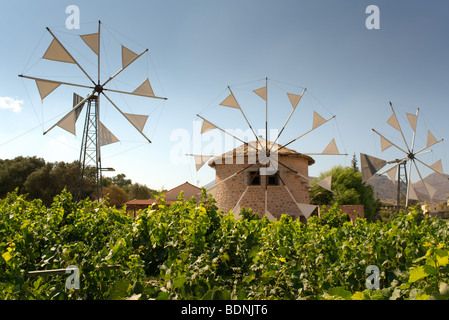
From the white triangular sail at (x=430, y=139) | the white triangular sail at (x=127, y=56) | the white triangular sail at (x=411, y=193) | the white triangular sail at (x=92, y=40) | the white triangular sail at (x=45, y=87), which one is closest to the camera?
the white triangular sail at (x=45, y=87)

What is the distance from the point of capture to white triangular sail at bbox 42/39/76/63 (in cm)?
1008

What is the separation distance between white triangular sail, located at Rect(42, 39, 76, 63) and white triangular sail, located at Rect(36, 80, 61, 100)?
1002 mm

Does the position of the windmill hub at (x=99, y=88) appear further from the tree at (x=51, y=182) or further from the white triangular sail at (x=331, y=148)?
the tree at (x=51, y=182)

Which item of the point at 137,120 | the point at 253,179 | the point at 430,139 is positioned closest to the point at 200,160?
the point at 253,179

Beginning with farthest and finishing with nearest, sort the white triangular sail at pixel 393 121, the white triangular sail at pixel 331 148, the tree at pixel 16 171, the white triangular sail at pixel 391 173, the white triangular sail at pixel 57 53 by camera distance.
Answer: the tree at pixel 16 171 < the white triangular sail at pixel 391 173 < the white triangular sail at pixel 393 121 < the white triangular sail at pixel 331 148 < the white triangular sail at pixel 57 53

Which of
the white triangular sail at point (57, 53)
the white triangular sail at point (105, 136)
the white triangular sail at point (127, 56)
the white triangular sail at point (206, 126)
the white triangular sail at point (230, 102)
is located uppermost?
the white triangular sail at point (127, 56)

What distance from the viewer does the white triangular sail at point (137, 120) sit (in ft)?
38.5

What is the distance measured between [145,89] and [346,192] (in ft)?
51.1

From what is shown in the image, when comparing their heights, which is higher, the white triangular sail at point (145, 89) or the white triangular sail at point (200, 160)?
the white triangular sail at point (145, 89)

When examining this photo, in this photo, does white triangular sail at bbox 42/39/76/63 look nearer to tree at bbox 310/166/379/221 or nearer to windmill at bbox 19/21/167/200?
windmill at bbox 19/21/167/200

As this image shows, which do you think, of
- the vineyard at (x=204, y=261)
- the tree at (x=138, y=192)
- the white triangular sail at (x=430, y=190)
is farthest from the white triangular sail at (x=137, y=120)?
the tree at (x=138, y=192)

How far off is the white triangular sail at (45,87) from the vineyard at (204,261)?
30.6 ft

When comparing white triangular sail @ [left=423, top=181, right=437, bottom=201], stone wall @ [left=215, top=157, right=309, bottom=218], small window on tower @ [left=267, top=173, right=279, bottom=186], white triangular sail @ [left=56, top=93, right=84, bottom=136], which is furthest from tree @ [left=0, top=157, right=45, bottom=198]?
white triangular sail @ [left=423, top=181, right=437, bottom=201]
